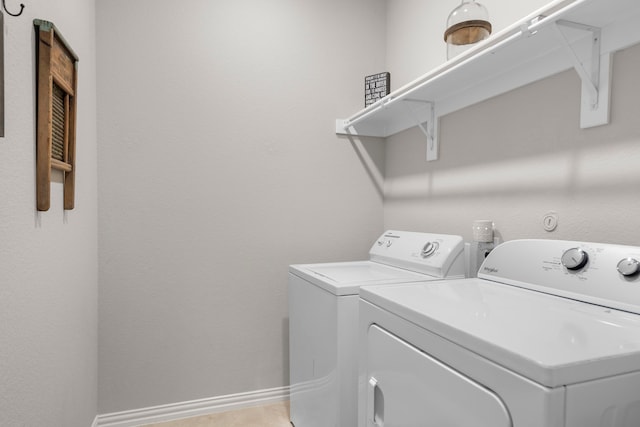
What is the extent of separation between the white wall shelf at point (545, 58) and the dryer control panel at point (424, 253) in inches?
18.5

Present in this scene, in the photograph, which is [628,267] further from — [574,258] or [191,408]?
[191,408]

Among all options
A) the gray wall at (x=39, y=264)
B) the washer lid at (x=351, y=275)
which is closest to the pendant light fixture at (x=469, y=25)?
the washer lid at (x=351, y=275)

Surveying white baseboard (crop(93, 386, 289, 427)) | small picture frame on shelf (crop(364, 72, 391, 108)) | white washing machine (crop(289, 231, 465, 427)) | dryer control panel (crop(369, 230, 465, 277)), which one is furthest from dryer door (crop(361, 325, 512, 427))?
small picture frame on shelf (crop(364, 72, 391, 108))

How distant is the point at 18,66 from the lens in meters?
0.94

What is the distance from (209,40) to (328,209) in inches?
45.7

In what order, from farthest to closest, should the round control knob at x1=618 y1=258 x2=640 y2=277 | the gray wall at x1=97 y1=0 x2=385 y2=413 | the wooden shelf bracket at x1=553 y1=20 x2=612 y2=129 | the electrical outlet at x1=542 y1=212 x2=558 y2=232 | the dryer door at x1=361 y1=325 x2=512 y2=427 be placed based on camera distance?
the gray wall at x1=97 y1=0 x2=385 y2=413 < the electrical outlet at x1=542 y1=212 x2=558 y2=232 < the wooden shelf bracket at x1=553 y1=20 x2=612 y2=129 < the round control knob at x1=618 y1=258 x2=640 y2=277 < the dryer door at x1=361 y1=325 x2=512 y2=427

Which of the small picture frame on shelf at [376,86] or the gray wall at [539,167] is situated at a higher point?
the small picture frame on shelf at [376,86]

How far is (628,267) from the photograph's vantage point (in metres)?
0.86

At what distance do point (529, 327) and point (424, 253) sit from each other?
0.87m

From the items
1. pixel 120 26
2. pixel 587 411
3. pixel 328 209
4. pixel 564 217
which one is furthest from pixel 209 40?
pixel 587 411

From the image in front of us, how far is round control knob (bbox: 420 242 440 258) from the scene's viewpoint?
1557 millimetres

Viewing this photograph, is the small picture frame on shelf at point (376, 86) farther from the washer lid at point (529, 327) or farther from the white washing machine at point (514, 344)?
the washer lid at point (529, 327)

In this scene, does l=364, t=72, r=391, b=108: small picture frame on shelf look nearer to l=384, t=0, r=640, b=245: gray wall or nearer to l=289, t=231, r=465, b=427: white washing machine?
l=384, t=0, r=640, b=245: gray wall

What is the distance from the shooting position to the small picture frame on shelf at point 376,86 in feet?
6.98
